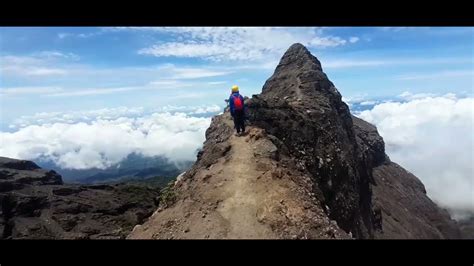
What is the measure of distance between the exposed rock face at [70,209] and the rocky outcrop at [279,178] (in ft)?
45.2

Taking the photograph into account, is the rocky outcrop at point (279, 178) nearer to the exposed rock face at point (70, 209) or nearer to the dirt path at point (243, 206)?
the dirt path at point (243, 206)

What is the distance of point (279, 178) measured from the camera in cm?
2053

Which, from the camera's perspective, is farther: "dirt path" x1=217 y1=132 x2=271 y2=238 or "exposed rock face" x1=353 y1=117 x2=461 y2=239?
"exposed rock face" x1=353 y1=117 x2=461 y2=239

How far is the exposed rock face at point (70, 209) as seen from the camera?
A: 123 ft

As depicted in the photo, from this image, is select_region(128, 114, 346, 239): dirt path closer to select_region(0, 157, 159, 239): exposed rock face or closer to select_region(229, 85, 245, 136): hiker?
select_region(229, 85, 245, 136): hiker

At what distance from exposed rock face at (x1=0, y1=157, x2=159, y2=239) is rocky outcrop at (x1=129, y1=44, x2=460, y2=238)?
45.2 feet

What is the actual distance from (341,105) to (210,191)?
51691mm

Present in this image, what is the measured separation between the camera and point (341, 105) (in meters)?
67.5

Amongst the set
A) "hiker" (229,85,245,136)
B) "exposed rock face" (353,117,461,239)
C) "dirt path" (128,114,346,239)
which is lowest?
"exposed rock face" (353,117,461,239)

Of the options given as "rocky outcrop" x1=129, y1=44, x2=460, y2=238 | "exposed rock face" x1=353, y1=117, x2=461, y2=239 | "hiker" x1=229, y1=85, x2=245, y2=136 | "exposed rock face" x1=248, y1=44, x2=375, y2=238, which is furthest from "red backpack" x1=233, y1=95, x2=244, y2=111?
"exposed rock face" x1=353, y1=117, x2=461, y2=239

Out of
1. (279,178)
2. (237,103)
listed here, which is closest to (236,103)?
(237,103)

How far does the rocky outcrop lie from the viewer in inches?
687
